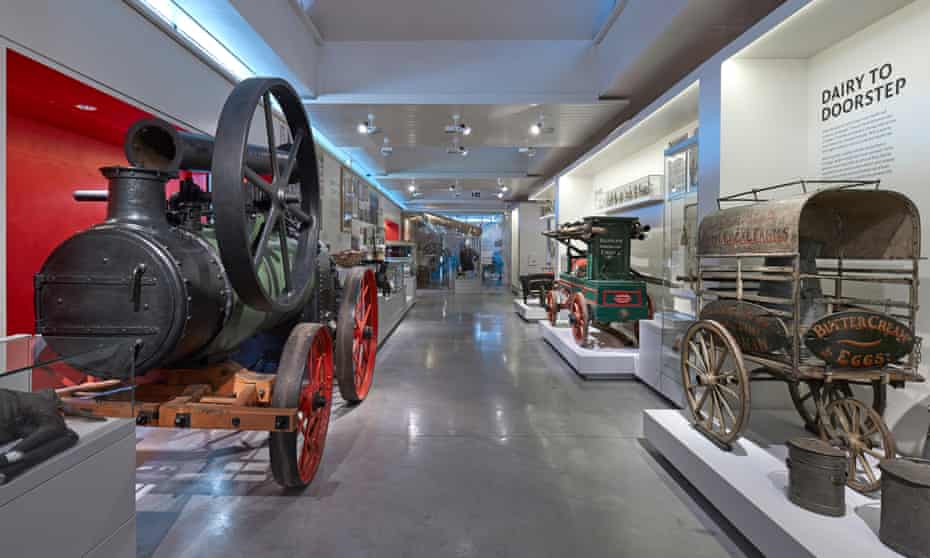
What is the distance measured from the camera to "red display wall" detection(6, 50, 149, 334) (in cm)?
320

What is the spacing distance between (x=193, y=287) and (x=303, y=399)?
0.88 metres

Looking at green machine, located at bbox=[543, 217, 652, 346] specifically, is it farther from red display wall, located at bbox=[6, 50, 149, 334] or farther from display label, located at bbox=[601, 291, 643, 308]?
red display wall, located at bbox=[6, 50, 149, 334]

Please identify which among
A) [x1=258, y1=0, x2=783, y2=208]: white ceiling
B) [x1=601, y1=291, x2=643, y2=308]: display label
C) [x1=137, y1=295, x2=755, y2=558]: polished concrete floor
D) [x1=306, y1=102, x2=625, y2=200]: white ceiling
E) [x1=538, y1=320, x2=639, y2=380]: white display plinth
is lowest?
[x1=137, y1=295, x2=755, y2=558]: polished concrete floor

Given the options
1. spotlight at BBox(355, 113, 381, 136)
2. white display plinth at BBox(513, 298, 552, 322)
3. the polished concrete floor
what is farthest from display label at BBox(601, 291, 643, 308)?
spotlight at BBox(355, 113, 381, 136)

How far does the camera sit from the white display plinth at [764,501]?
178 cm

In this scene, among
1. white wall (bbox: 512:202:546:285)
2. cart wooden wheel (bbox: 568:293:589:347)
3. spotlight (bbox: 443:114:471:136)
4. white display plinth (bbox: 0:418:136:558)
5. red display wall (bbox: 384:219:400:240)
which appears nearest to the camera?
white display plinth (bbox: 0:418:136:558)

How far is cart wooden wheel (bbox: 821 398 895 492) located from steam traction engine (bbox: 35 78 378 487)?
2.85m

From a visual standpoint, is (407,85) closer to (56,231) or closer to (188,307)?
(56,231)

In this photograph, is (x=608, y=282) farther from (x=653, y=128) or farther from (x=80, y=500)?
(x=80, y=500)

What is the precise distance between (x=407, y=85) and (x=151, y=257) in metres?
5.37

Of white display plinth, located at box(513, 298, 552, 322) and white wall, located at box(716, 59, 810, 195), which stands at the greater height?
white wall, located at box(716, 59, 810, 195)

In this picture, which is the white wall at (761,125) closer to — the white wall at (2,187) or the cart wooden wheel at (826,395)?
the cart wooden wheel at (826,395)

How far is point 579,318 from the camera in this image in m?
6.12

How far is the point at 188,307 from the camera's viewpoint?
2.10 m
